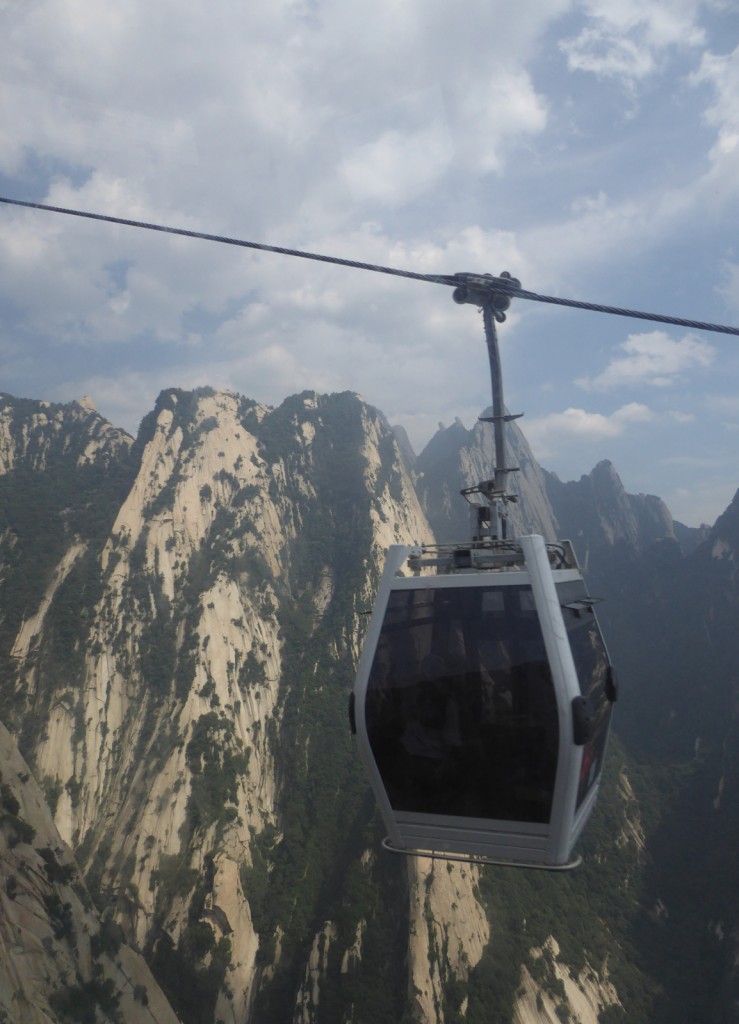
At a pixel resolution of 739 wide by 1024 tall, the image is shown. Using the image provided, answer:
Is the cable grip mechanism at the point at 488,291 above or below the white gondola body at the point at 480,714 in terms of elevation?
above

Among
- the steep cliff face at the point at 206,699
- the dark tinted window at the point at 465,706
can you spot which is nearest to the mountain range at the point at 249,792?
the steep cliff face at the point at 206,699

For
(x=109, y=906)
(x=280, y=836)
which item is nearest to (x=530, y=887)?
(x=280, y=836)

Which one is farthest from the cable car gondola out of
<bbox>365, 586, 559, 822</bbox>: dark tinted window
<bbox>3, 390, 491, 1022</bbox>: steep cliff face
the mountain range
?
<bbox>3, 390, 491, 1022</bbox>: steep cliff face

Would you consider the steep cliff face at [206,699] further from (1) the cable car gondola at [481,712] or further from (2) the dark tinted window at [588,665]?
(1) the cable car gondola at [481,712]

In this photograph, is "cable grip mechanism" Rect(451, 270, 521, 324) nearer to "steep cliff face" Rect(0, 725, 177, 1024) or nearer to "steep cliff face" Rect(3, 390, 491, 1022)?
"steep cliff face" Rect(0, 725, 177, 1024)

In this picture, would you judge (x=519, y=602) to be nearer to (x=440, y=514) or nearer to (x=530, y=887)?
(x=530, y=887)

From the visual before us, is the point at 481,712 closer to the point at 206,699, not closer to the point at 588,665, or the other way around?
the point at 588,665
